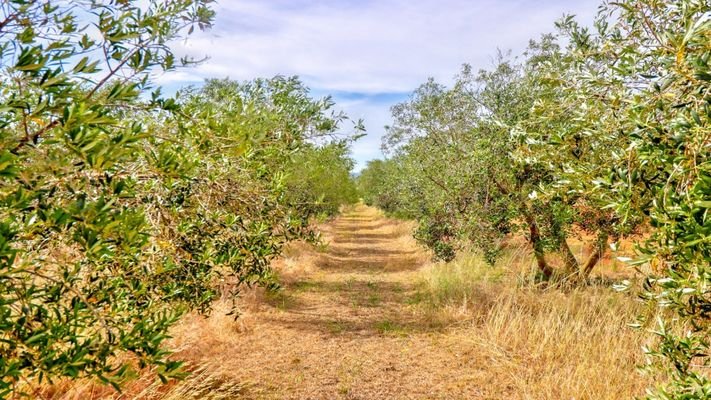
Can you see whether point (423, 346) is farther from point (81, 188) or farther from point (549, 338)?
point (81, 188)

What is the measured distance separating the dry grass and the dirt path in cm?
3

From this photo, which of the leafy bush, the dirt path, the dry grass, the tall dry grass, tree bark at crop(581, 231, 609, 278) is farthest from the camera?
tree bark at crop(581, 231, 609, 278)

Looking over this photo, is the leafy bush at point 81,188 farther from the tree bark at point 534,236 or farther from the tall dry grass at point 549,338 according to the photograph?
the tree bark at point 534,236

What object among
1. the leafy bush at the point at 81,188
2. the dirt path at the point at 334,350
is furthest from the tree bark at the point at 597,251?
the leafy bush at the point at 81,188

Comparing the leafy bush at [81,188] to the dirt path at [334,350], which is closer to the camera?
the leafy bush at [81,188]

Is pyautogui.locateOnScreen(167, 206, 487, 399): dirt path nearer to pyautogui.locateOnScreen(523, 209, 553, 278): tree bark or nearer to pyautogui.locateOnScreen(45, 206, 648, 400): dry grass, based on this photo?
pyautogui.locateOnScreen(45, 206, 648, 400): dry grass

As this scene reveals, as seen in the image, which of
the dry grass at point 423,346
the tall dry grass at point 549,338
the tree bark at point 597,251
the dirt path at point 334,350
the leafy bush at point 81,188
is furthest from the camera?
the tree bark at point 597,251

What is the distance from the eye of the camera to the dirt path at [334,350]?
22.9 feet

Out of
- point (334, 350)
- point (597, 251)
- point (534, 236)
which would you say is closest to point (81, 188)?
point (334, 350)

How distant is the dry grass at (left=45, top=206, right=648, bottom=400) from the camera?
6122 mm

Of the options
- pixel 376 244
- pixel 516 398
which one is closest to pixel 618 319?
pixel 516 398

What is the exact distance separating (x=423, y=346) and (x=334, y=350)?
1839 mm

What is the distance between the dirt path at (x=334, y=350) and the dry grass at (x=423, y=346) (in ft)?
0.10

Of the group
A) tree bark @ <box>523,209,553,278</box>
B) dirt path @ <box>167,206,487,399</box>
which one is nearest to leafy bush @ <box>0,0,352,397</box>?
dirt path @ <box>167,206,487,399</box>
